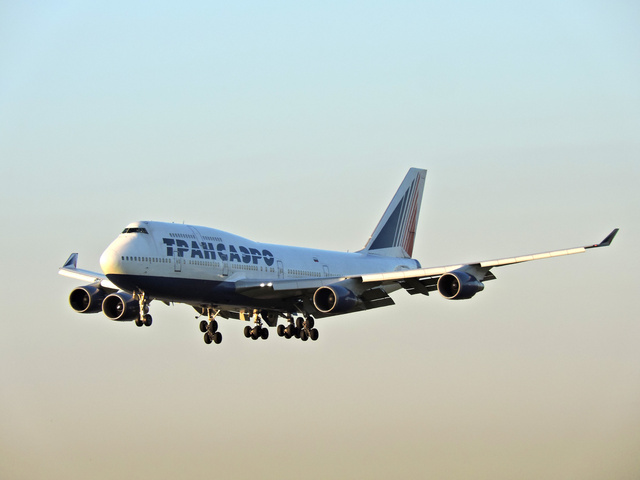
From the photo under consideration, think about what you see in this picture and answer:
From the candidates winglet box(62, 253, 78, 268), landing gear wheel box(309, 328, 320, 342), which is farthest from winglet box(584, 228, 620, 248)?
winglet box(62, 253, 78, 268)

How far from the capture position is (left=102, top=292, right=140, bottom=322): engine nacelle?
67250 millimetres

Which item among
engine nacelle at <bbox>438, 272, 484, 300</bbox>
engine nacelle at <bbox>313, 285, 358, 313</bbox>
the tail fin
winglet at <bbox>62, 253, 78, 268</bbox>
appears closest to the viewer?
engine nacelle at <bbox>438, 272, 484, 300</bbox>

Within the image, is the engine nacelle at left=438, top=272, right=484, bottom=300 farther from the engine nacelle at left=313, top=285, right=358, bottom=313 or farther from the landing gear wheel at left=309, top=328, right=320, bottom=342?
the landing gear wheel at left=309, top=328, right=320, bottom=342

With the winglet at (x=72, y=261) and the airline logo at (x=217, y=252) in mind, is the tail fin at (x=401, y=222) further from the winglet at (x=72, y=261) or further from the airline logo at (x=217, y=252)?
the winglet at (x=72, y=261)

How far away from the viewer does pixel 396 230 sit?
271ft

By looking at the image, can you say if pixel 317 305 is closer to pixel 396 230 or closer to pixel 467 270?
pixel 467 270

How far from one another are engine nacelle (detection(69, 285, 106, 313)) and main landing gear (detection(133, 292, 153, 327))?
772 cm

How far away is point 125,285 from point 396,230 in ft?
91.8

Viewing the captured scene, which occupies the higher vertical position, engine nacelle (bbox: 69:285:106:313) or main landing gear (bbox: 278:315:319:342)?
engine nacelle (bbox: 69:285:106:313)

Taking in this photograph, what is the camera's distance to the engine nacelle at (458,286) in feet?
198

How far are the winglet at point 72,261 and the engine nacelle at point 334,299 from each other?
20078 millimetres

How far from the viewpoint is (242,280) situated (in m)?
64.8

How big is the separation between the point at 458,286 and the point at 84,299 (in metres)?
24.4

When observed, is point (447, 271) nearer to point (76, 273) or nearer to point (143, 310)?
point (143, 310)
